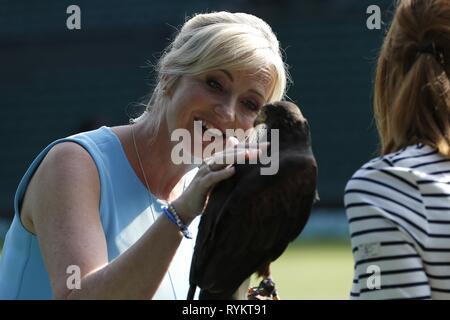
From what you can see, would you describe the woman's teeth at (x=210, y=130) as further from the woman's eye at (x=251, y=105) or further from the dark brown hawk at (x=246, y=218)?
the dark brown hawk at (x=246, y=218)

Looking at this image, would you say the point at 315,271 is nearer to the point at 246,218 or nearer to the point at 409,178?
the point at 246,218

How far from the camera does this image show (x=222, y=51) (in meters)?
2.68

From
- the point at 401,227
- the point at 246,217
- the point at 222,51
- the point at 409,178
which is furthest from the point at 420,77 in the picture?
the point at 222,51

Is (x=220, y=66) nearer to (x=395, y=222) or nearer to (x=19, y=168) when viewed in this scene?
(x=395, y=222)

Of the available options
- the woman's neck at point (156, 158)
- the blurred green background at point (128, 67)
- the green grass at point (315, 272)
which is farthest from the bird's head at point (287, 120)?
the blurred green background at point (128, 67)

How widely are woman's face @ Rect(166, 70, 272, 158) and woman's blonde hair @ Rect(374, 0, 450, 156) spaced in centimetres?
71

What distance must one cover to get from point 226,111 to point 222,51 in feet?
0.58

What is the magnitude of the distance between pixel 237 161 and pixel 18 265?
821 millimetres

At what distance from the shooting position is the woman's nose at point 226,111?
2707mm

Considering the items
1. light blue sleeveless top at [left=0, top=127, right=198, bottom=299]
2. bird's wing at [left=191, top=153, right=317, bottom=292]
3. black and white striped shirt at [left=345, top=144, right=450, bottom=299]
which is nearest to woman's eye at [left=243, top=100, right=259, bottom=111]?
light blue sleeveless top at [left=0, top=127, right=198, bottom=299]

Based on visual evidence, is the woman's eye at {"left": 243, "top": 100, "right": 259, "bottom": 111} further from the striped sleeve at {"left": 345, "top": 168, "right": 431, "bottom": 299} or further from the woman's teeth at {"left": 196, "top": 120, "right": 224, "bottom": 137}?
the striped sleeve at {"left": 345, "top": 168, "right": 431, "bottom": 299}

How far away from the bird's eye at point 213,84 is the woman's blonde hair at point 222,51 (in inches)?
1.5

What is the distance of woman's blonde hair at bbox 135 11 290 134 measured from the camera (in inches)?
106
